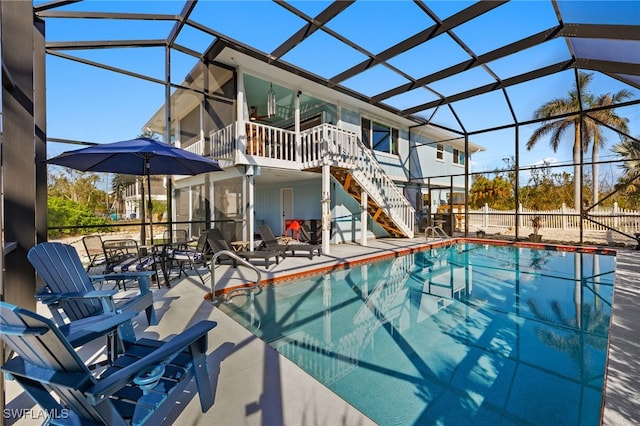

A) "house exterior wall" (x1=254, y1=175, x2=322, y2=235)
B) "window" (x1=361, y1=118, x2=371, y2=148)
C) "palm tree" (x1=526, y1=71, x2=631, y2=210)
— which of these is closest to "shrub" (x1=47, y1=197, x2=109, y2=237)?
"house exterior wall" (x1=254, y1=175, x2=322, y2=235)

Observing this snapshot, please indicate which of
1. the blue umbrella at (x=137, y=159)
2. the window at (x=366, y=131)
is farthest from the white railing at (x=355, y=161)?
the blue umbrella at (x=137, y=159)

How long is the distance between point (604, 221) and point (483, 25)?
11592 millimetres

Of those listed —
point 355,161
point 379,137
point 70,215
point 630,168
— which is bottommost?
point 70,215

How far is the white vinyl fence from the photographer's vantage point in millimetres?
11320

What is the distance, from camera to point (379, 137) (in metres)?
12.8

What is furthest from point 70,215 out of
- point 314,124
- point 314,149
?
point 314,149

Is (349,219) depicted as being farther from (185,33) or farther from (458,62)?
(185,33)

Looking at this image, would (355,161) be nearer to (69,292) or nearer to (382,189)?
(382,189)

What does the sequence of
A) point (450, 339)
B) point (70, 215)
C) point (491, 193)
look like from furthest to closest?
point (491, 193), point (70, 215), point (450, 339)

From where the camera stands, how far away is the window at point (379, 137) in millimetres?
12259

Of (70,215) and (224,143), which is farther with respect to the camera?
(70,215)

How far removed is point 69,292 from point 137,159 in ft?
11.3

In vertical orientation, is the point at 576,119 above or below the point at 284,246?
above

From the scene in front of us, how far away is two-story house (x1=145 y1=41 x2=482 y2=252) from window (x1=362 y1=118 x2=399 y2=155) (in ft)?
0.15
